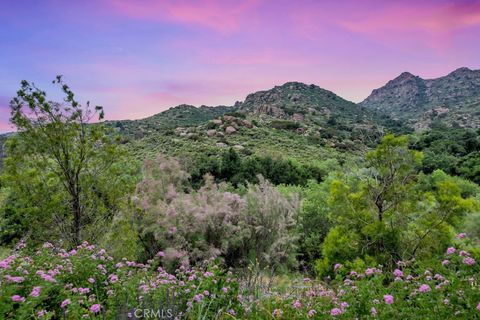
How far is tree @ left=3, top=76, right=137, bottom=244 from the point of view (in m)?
7.61

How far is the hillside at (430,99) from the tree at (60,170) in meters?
81.9

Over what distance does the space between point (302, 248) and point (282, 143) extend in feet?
111

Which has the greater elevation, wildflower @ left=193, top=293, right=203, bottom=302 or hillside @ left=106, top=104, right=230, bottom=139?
hillside @ left=106, top=104, right=230, bottom=139

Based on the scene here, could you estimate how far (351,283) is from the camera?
170 inches

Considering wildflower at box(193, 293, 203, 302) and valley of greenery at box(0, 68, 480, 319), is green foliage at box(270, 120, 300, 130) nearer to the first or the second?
valley of greenery at box(0, 68, 480, 319)

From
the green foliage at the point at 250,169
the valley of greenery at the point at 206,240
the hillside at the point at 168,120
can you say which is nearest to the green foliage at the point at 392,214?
the valley of greenery at the point at 206,240

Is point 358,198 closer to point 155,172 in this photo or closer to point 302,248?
point 302,248

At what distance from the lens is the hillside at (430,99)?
85.2m

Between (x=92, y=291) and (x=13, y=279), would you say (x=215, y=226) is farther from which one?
(x=13, y=279)

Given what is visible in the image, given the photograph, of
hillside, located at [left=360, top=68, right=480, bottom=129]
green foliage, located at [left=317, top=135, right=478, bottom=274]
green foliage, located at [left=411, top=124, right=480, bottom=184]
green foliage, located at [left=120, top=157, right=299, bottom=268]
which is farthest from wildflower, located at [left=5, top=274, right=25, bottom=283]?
hillside, located at [left=360, top=68, right=480, bottom=129]

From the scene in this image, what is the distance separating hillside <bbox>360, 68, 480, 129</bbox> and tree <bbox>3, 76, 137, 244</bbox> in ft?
269

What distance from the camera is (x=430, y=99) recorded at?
12456 centimetres

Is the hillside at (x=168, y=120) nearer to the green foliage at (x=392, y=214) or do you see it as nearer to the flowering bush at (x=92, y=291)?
the green foliage at (x=392, y=214)

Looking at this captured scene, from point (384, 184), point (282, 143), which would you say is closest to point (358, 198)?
point (384, 184)
